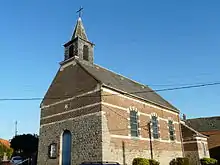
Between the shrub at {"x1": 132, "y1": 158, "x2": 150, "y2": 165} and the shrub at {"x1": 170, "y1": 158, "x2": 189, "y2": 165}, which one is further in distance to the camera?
the shrub at {"x1": 170, "y1": 158, "x2": 189, "y2": 165}

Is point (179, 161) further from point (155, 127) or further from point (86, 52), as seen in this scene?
point (86, 52)

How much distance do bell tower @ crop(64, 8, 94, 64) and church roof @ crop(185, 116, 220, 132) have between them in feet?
89.0

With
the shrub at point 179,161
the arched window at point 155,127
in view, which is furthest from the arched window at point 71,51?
the shrub at point 179,161

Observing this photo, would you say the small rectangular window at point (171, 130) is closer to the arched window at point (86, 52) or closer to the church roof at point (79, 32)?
the arched window at point (86, 52)

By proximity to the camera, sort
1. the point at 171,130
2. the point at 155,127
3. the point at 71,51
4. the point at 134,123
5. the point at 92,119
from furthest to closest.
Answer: the point at 171,130
the point at 155,127
the point at 71,51
the point at 134,123
the point at 92,119

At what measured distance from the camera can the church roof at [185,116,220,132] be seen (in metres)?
41.6

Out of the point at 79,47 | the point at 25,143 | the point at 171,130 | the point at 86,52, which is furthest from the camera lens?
the point at 25,143

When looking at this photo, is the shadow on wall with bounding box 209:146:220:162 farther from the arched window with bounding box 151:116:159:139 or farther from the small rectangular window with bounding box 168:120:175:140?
the arched window with bounding box 151:116:159:139

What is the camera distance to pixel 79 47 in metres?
23.8

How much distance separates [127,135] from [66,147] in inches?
213

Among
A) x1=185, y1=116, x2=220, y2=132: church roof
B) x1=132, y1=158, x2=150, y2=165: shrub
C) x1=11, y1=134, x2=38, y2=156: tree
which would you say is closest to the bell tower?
x1=132, y1=158, x2=150, y2=165: shrub

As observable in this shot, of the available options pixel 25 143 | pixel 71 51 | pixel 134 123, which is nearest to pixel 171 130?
pixel 134 123

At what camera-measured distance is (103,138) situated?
18172mm

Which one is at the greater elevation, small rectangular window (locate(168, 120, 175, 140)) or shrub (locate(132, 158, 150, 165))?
small rectangular window (locate(168, 120, 175, 140))
